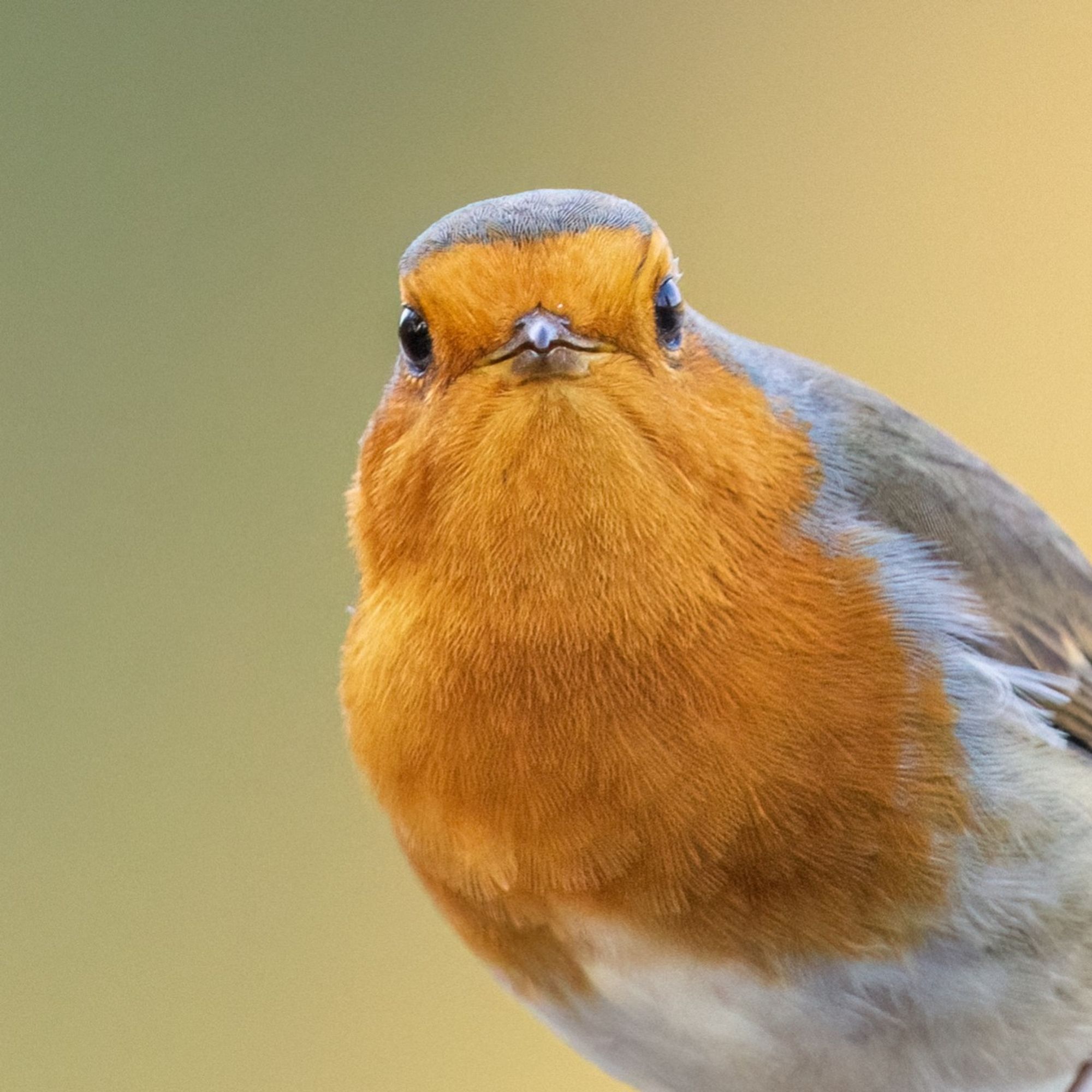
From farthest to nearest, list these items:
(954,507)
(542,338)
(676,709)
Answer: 1. (954,507)
2. (676,709)
3. (542,338)

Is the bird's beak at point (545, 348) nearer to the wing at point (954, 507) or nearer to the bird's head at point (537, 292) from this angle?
A: the bird's head at point (537, 292)

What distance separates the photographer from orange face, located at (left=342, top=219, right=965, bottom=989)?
1500mm

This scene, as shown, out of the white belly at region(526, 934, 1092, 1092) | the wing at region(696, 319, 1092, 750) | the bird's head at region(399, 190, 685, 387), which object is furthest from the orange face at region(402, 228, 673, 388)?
the white belly at region(526, 934, 1092, 1092)

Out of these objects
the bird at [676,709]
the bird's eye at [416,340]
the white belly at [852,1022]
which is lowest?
the white belly at [852,1022]

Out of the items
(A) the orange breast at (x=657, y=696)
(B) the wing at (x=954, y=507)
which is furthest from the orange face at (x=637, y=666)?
(B) the wing at (x=954, y=507)

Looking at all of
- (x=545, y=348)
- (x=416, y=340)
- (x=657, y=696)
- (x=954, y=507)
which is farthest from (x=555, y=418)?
(x=954, y=507)

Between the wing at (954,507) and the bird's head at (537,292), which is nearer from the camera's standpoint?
the bird's head at (537,292)

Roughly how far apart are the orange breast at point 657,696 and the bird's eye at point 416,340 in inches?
2.5

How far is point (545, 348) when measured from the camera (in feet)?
4.64

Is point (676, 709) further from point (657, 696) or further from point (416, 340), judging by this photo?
point (416, 340)

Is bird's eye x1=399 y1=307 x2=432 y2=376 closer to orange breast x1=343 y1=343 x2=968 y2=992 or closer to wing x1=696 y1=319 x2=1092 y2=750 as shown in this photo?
orange breast x1=343 y1=343 x2=968 y2=992

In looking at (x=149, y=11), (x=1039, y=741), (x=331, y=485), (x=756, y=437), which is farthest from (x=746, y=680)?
(x=149, y=11)

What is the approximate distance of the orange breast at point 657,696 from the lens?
1.52 meters

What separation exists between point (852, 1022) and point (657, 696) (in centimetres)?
44
